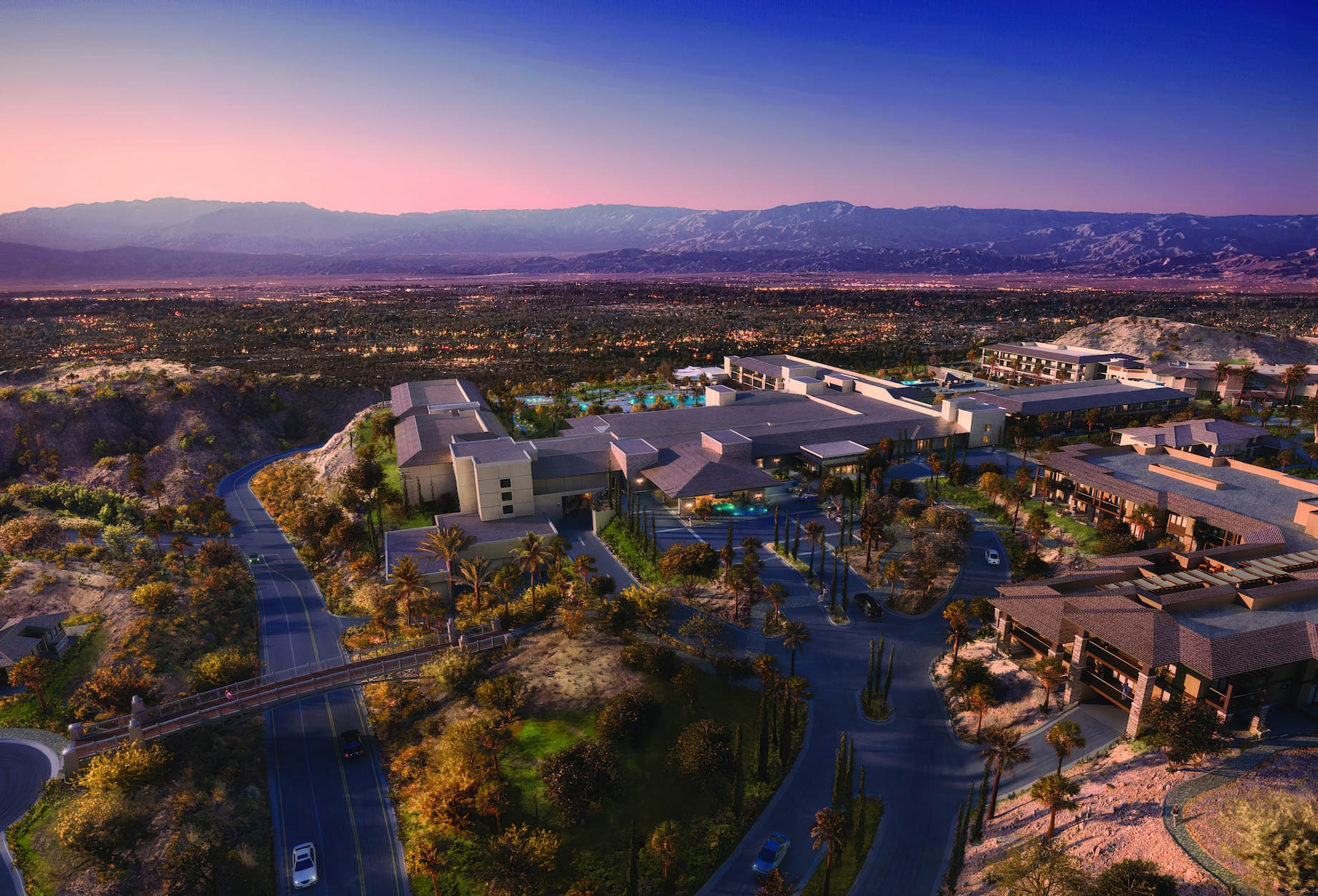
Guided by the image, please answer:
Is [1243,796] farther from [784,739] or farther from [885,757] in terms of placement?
[784,739]

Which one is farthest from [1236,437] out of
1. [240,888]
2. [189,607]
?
[189,607]

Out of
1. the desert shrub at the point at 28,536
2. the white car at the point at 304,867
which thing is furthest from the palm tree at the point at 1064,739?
the desert shrub at the point at 28,536

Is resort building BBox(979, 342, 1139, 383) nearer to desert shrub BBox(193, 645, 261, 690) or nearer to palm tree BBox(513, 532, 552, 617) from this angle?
palm tree BBox(513, 532, 552, 617)

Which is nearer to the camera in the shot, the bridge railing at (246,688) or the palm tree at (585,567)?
the bridge railing at (246,688)

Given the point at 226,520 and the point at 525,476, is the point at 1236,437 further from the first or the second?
the point at 226,520

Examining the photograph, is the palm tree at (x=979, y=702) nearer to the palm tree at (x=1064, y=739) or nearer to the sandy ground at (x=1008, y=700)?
the sandy ground at (x=1008, y=700)

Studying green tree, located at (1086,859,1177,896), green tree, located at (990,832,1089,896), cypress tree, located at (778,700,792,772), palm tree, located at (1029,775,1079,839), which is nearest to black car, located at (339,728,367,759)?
cypress tree, located at (778,700,792,772)
